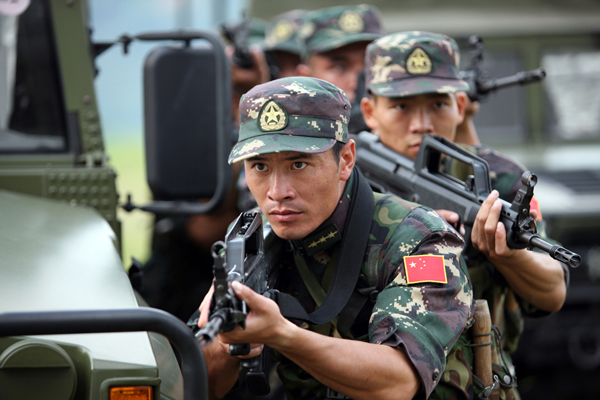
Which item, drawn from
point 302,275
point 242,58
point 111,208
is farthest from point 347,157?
point 242,58

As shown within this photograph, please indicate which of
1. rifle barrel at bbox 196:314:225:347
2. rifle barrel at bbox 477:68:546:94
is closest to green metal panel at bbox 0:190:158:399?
rifle barrel at bbox 196:314:225:347

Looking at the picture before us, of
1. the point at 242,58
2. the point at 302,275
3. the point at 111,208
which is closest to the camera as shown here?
the point at 302,275

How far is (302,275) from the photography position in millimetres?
2012

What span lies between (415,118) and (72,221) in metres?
1.20

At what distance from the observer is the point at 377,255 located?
1.93 metres

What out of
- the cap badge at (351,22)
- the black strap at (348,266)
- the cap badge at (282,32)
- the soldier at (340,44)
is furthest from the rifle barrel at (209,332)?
the cap badge at (282,32)

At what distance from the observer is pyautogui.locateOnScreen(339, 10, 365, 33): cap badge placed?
13.1 feet

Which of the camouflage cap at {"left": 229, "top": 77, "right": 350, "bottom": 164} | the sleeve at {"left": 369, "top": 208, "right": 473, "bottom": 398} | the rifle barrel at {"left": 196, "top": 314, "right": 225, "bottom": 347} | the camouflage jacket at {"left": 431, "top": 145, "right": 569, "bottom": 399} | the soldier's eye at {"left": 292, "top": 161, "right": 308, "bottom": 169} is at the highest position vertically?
the camouflage cap at {"left": 229, "top": 77, "right": 350, "bottom": 164}

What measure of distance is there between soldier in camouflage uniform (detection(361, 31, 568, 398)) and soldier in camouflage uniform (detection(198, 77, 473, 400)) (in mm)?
452

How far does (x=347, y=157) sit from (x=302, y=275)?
35cm

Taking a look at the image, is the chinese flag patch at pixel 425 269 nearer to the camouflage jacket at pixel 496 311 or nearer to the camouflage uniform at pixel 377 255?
the camouflage uniform at pixel 377 255

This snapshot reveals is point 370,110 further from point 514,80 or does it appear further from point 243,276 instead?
point 243,276

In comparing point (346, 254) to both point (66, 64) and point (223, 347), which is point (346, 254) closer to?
point (223, 347)

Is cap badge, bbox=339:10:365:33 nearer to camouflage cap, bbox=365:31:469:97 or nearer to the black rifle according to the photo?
the black rifle
